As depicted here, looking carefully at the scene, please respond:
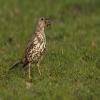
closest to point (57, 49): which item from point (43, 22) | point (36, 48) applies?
point (43, 22)

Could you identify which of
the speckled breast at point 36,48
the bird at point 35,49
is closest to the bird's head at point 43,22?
the bird at point 35,49

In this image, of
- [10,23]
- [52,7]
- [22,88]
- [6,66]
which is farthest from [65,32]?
[22,88]

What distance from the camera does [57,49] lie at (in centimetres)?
1540

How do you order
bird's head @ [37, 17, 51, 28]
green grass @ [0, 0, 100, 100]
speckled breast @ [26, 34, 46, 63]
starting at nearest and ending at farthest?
green grass @ [0, 0, 100, 100], speckled breast @ [26, 34, 46, 63], bird's head @ [37, 17, 51, 28]

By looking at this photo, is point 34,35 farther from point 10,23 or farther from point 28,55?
point 10,23

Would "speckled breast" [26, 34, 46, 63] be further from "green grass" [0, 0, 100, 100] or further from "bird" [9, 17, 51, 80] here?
"green grass" [0, 0, 100, 100]

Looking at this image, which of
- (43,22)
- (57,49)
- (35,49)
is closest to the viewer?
(35,49)

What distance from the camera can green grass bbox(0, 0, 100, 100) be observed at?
1136cm

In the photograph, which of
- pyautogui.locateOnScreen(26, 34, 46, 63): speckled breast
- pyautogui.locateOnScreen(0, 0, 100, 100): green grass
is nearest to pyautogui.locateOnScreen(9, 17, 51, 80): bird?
pyautogui.locateOnScreen(26, 34, 46, 63): speckled breast

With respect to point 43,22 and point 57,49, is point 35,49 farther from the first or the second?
point 57,49

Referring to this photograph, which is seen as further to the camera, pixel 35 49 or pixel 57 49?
pixel 57 49

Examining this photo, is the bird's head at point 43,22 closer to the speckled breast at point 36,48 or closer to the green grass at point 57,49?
the speckled breast at point 36,48

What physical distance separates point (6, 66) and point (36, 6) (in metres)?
8.91

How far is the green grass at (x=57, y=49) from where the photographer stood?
447 inches
